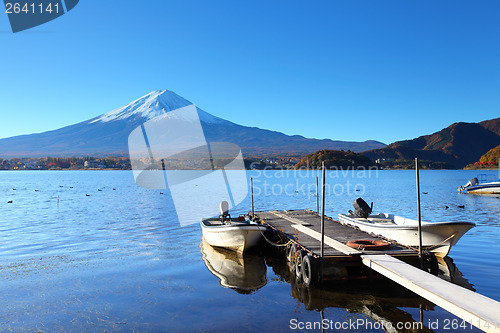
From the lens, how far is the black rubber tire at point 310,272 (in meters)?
11.8

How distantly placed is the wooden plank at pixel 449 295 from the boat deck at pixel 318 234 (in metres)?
1.10

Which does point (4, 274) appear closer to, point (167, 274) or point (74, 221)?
point (167, 274)

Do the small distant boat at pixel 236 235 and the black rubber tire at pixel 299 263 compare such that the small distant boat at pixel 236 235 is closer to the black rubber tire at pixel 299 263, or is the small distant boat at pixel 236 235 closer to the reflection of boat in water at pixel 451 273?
the black rubber tire at pixel 299 263

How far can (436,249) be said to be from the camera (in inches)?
593

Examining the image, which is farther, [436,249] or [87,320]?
[436,249]

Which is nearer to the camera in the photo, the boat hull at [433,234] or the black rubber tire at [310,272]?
the black rubber tire at [310,272]

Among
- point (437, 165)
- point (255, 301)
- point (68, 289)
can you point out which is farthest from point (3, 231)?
point (437, 165)

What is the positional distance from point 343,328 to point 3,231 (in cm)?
2292

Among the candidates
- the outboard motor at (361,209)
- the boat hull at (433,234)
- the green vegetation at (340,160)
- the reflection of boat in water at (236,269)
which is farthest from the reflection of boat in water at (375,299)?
the green vegetation at (340,160)

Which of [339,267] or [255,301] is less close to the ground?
[339,267]

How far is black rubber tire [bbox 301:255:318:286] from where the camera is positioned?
11.8 meters

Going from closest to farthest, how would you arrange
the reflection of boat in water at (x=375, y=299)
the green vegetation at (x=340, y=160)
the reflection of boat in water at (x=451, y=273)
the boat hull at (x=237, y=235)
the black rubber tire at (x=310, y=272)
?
the reflection of boat in water at (x=375, y=299) < the black rubber tire at (x=310, y=272) < the reflection of boat in water at (x=451, y=273) < the boat hull at (x=237, y=235) < the green vegetation at (x=340, y=160)

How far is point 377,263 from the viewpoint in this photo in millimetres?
10828

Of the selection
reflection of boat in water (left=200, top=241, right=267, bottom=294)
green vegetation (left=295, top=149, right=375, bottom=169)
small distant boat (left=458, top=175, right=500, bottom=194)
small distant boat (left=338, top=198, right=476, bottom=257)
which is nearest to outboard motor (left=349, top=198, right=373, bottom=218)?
small distant boat (left=338, top=198, right=476, bottom=257)
